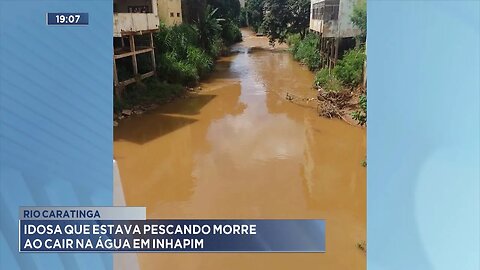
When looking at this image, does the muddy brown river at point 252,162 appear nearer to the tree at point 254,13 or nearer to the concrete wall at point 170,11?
the tree at point 254,13

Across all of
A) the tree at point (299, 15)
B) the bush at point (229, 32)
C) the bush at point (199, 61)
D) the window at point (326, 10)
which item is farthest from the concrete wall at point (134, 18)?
the window at point (326, 10)

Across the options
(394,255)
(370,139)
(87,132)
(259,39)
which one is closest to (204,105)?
(259,39)

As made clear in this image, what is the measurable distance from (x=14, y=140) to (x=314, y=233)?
1105mm

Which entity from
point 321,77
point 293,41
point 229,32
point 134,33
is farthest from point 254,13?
point 134,33

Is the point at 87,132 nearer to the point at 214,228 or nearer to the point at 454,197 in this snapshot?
the point at 214,228

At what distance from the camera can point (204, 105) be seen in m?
2.35

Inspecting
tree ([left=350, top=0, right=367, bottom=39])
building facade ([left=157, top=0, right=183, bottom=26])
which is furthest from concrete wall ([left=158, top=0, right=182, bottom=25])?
tree ([left=350, top=0, right=367, bottom=39])

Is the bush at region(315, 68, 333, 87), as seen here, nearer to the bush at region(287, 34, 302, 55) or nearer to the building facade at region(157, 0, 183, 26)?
the bush at region(287, 34, 302, 55)

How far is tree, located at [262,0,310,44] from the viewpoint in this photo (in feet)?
6.63

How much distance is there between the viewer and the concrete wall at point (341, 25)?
1.91 meters

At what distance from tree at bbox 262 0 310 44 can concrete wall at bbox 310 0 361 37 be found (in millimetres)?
55
